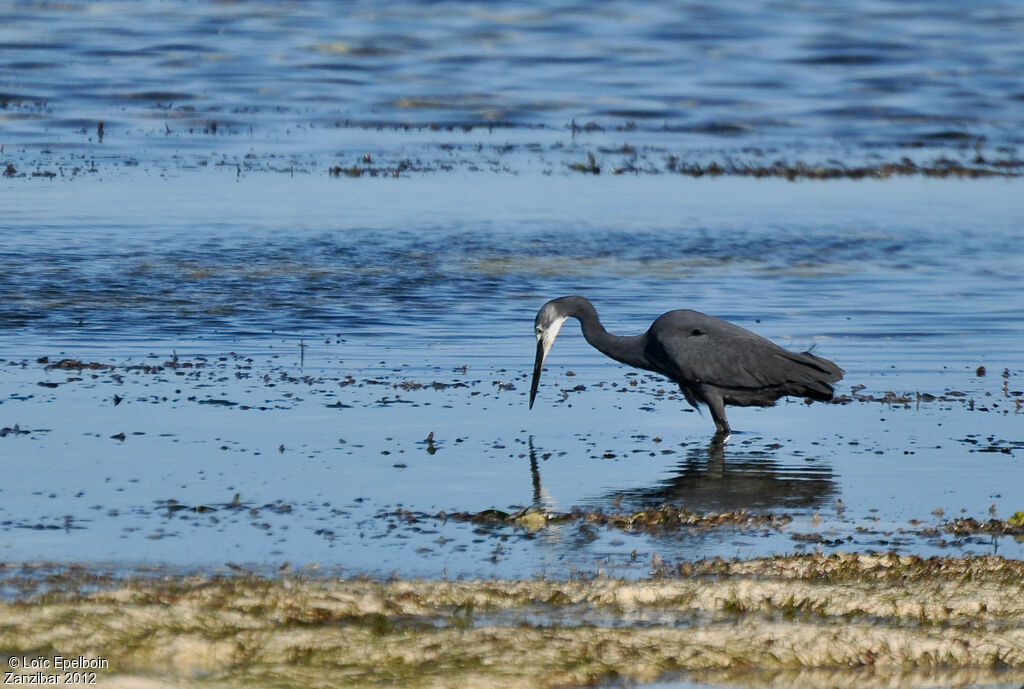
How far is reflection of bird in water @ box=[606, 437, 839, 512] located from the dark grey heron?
78 centimetres

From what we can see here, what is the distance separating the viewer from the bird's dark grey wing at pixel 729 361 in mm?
11773

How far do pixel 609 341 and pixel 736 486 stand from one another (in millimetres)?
2498

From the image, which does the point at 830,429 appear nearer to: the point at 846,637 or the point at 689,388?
the point at 689,388

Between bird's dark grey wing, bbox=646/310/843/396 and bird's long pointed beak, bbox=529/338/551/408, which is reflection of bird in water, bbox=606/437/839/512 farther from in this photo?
bird's long pointed beak, bbox=529/338/551/408

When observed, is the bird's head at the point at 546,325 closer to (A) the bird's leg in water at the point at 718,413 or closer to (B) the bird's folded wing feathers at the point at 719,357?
(B) the bird's folded wing feathers at the point at 719,357

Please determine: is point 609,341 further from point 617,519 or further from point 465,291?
point 465,291

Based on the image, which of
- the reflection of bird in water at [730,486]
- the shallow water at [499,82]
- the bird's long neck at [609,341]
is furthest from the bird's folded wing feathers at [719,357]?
the shallow water at [499,82]

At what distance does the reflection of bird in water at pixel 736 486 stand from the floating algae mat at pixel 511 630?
1.93 metres

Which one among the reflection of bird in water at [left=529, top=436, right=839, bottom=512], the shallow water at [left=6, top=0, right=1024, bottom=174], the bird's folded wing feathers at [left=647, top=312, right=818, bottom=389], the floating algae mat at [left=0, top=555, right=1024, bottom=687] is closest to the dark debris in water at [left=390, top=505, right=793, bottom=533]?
the reflection of bird in water at [left=529, top=436, right=839, bottom=512]

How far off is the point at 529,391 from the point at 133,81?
25521 millimetres

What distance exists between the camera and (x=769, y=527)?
9000mm

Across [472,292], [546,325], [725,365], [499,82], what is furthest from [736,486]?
[499,82]

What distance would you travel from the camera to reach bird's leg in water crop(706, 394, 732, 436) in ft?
38.5

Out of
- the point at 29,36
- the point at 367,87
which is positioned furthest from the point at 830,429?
the point at 29,36
